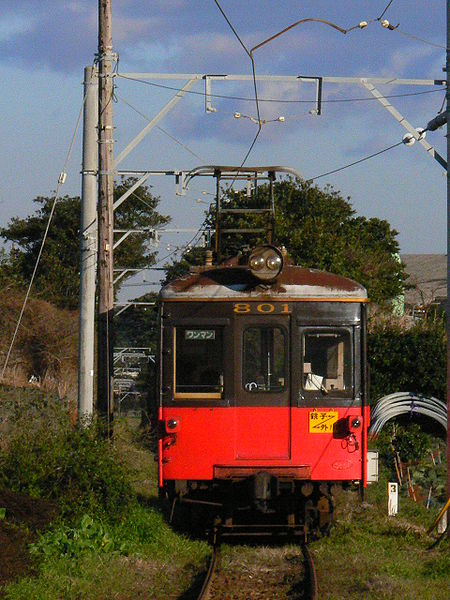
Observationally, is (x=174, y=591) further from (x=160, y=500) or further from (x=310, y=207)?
(x=310, y=207)

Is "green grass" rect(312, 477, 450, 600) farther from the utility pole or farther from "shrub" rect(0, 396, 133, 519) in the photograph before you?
the utility pole

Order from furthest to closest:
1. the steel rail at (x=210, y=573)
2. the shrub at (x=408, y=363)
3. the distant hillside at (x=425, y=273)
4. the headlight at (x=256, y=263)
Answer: the distant hillside at (x=425, y=273), the shrub at (x=408, y=363), the headlight at (x=256, y=263), the steel rail at (x=210, y=573)

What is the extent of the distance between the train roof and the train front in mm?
11

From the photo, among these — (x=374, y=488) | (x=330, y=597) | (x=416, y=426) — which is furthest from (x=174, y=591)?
(x=416, y=426)

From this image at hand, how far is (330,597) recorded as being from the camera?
8.98 metres

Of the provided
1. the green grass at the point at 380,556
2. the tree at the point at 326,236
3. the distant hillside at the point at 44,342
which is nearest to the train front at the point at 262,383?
the green grass at the point at 380,556

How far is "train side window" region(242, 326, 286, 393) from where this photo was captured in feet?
37.4

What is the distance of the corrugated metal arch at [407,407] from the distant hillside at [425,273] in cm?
2158

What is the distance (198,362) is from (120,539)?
2.13 m

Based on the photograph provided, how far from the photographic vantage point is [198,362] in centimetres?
1145

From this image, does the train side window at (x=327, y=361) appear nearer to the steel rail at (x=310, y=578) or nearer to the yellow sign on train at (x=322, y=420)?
the yellow sign on train at (x=322, y=420)

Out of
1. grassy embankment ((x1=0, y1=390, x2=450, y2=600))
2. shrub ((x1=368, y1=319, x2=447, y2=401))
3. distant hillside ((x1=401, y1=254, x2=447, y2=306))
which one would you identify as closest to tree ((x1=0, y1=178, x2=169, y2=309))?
distant hillside ((x1=401, y1=254, x2=447, y2=306))

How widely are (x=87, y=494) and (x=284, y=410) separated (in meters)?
2.45

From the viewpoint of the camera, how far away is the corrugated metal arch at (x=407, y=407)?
61.9 feet
